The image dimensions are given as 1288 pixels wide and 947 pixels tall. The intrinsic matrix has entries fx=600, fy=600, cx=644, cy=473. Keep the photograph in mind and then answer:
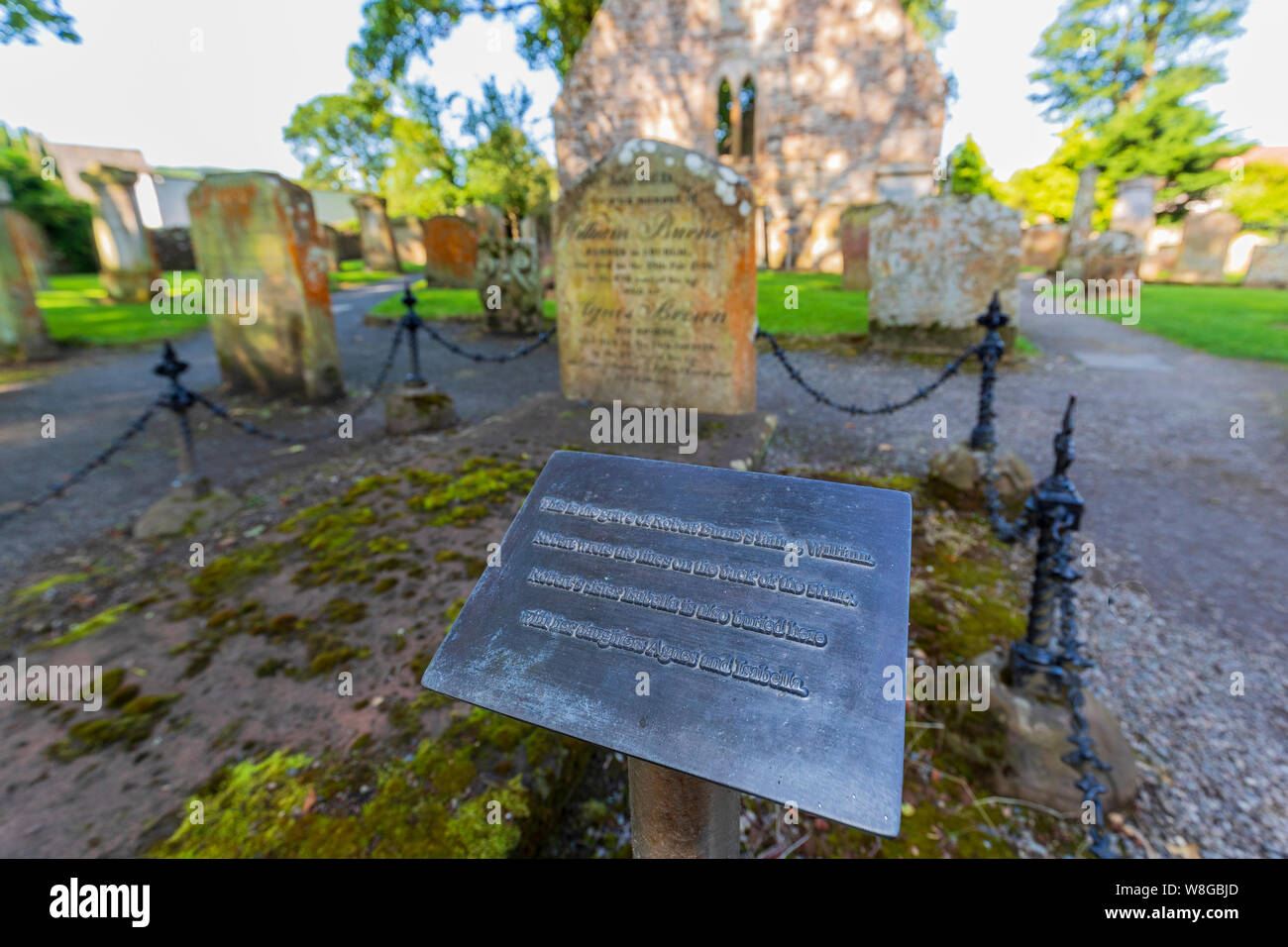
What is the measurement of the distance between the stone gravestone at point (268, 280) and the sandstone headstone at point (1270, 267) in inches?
785

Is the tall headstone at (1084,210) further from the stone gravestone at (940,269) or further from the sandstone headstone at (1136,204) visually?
the stone gravestone at (940,269)

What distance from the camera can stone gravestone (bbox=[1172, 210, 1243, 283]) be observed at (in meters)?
15.4

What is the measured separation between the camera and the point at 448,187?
91.7 feet

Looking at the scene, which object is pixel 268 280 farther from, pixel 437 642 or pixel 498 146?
pixel 498 146

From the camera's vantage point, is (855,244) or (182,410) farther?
(855,244)

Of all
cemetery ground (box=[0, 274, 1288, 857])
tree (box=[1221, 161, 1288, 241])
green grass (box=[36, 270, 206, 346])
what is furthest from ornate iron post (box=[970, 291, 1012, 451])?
tree (box=[1221, 161, 1288, 241])

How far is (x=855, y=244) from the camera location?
42.1ft

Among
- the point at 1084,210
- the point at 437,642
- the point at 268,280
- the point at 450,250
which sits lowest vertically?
the point at 437,642

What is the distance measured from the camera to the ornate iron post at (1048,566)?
7.07ft

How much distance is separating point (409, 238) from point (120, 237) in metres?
12.1

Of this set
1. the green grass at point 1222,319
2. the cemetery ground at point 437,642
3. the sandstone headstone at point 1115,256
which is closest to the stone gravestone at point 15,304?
the cemetery ground at point 437,642

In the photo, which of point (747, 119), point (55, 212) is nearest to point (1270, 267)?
point (747, 119)
